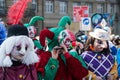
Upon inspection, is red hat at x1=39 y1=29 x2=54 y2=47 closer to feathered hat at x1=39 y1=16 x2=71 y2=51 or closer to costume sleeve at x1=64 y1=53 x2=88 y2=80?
feathered hat at x1=39 y1=16 x2=71 y2=51

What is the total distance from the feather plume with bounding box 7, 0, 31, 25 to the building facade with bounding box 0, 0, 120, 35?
22.1 metres

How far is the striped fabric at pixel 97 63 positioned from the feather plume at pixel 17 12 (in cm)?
101

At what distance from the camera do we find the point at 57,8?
33.4 metres

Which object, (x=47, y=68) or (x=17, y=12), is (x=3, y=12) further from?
(x=47, y=68)

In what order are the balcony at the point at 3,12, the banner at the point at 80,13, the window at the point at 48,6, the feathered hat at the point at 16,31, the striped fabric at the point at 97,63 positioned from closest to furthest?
the feathered hat at the point at 16,31
the striped fabric at the point at 97,63
the banner at the point at 80,13
the balcony at the point at 3,12
the window at the point at 48,6

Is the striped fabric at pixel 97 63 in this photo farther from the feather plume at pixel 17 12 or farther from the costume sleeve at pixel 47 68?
the feather plume at pixel 17 12

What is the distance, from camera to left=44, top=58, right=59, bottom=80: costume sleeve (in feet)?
13.8

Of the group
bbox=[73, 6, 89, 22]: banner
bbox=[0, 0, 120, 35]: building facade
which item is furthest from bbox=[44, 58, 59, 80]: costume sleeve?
bbox=[0, 0, 120, 35]: building facade

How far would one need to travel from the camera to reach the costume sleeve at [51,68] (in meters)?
4.20

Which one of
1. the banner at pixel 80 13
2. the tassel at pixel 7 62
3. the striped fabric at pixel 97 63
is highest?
the banner at pixel 80 13

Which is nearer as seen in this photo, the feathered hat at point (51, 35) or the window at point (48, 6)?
the feathered hat at point (51, 35)

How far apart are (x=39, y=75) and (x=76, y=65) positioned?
45 centimetres

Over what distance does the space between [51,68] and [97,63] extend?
922mm

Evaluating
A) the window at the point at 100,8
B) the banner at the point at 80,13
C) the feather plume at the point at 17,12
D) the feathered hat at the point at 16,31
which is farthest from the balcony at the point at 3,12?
the feathered hat at the point at 16,31
